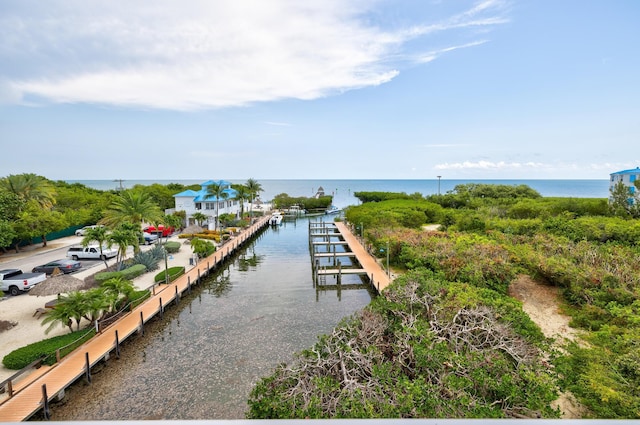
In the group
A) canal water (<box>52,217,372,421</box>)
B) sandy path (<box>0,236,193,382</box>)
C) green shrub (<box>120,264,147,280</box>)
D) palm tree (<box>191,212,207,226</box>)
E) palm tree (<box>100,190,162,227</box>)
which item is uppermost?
palm tree (<box>100,190,162,227</box>)

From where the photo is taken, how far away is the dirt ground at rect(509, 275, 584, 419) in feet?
42.5

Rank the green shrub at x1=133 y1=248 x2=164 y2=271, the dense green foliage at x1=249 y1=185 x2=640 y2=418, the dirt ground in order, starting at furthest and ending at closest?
the green shrub at x1=133 y1=248 x2=164 y2=271 < the dirt ground < the dense green foliage at x1=249 y1=185 x2=640 y2=418

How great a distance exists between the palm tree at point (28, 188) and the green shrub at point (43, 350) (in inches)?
1047

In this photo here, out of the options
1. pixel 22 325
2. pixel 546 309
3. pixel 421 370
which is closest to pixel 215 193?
pixel 22 325

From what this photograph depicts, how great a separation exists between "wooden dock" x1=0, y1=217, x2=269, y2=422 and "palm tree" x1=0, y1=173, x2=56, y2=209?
23416 millimetres

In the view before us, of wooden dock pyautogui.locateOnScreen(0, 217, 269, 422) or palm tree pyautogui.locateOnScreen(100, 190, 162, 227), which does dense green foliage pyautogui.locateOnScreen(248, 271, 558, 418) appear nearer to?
wooden dock pyautogui.locateOnScreen(0, 217, 269, 422)

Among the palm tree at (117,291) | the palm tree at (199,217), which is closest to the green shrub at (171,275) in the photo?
the palm tree at (117,291)

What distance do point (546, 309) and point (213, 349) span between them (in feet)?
52.9

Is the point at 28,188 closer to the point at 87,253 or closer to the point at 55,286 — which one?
the point at 87,253

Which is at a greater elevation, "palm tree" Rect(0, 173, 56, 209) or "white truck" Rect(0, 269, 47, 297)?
"palm tree" Rect(0, 173, 56, 209)

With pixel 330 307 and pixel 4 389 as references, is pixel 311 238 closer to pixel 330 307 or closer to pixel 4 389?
pixel 330 307

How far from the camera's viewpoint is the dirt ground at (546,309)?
12952mm

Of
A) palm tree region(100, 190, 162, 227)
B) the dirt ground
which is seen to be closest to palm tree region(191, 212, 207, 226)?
palm tree region(100, 190, 162, 227)

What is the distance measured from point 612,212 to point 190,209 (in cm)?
4824
